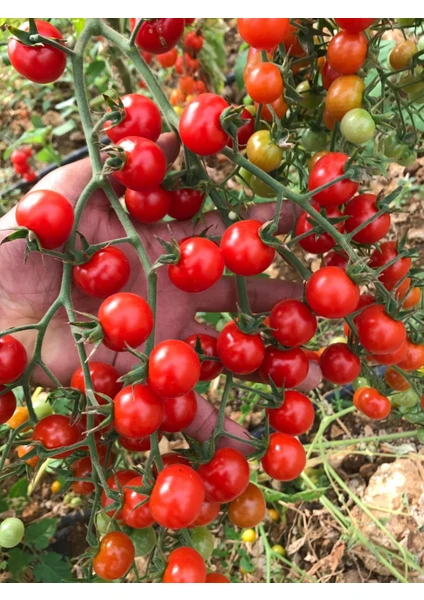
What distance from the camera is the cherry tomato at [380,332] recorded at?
3.00 ft

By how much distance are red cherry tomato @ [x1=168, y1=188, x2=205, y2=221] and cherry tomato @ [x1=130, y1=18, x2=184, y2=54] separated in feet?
0.96

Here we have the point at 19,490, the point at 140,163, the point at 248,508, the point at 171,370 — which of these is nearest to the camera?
the point at 171,370

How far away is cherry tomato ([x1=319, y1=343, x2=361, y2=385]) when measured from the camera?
1.03 meters

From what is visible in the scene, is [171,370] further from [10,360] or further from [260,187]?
[260,187]

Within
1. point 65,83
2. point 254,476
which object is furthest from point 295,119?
point 65,83

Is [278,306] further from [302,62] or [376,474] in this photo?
[376,474]

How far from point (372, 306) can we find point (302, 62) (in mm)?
513

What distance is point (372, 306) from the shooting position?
95 centimetres

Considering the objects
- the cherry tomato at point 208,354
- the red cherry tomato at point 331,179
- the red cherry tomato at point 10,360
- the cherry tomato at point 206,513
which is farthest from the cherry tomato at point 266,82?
the cherry tomato at point 206,513

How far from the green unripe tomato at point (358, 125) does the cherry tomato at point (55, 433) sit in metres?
0.71

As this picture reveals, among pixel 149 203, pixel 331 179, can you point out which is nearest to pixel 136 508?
pixel 149 203

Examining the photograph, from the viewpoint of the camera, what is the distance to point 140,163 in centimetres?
89

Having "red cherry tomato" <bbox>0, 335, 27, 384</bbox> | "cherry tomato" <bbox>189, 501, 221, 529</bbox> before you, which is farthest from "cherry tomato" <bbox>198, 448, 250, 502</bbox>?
"red cherry tomato" <bbox>0, 335, 27, 384</bbox>

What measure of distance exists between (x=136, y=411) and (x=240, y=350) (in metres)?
0.22
